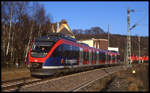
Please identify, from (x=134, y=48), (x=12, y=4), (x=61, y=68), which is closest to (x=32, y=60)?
(x=61, y=68)

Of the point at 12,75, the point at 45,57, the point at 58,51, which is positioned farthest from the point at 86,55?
the point at 45,57

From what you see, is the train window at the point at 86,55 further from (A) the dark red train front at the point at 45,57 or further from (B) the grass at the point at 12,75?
(A) the dark red train front at the point at 45,57

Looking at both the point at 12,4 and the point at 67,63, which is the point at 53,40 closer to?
the point at 67,63

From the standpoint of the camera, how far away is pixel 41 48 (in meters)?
17.5

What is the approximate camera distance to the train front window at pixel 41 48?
1707 centimetres

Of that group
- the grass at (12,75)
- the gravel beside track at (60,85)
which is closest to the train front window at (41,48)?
the gravel beside track at (60,85)

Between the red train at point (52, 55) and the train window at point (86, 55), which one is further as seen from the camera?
the train window at point (86, 55)

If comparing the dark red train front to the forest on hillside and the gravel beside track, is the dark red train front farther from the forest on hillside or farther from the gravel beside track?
the forest on hillside

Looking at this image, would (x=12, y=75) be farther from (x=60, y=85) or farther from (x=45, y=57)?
(x=60, y=85)

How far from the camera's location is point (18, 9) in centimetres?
3058

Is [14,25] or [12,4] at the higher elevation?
[12,4]

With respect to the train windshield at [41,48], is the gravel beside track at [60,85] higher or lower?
lower

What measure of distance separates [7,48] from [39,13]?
10.3 m

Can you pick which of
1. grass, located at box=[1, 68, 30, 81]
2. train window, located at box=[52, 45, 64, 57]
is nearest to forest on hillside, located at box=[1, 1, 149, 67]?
grass, located at box=[1, 68, 30, 81]
